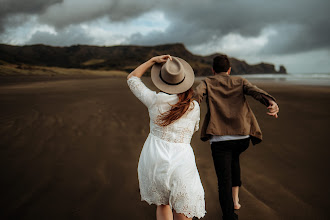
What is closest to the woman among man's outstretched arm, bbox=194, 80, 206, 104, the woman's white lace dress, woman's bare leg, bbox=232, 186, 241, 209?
the woman's white lace dress

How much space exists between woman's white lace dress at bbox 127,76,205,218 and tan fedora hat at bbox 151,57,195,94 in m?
0.07

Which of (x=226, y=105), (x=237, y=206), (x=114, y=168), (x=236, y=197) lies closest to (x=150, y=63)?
(x=226, y=105)

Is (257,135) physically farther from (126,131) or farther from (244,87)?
(126,131)

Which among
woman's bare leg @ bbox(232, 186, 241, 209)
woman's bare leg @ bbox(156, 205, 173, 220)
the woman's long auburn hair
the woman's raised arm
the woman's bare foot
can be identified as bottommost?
the woman's bare foot

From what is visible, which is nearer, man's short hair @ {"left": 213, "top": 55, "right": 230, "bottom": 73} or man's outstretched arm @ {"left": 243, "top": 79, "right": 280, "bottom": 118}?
man's outstretched arm @ {"left": 243, "top": 79, "right": 280, "bottom": 118}

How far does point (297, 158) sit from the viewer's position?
4.45 m

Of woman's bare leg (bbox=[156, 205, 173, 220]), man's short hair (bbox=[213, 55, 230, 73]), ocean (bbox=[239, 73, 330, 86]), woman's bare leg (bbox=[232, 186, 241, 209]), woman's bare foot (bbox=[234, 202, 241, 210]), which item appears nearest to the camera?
woman's bare leg (bbox=[156, 205, 173, 220])

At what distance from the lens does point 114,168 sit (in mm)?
4008

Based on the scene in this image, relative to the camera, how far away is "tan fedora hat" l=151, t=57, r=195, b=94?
156 cm

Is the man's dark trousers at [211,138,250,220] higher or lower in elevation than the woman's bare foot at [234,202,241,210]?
higher

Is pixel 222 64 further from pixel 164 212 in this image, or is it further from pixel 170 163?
pixel 164 212

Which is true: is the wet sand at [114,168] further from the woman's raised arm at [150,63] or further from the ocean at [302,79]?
the ocean at [302,79]

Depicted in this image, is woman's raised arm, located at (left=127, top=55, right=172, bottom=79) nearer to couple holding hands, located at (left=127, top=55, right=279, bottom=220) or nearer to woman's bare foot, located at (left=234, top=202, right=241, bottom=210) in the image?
couple holding hands, located at (left=127, top=55, right=279, bottom=220)

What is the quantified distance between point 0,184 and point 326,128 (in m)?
8.33
